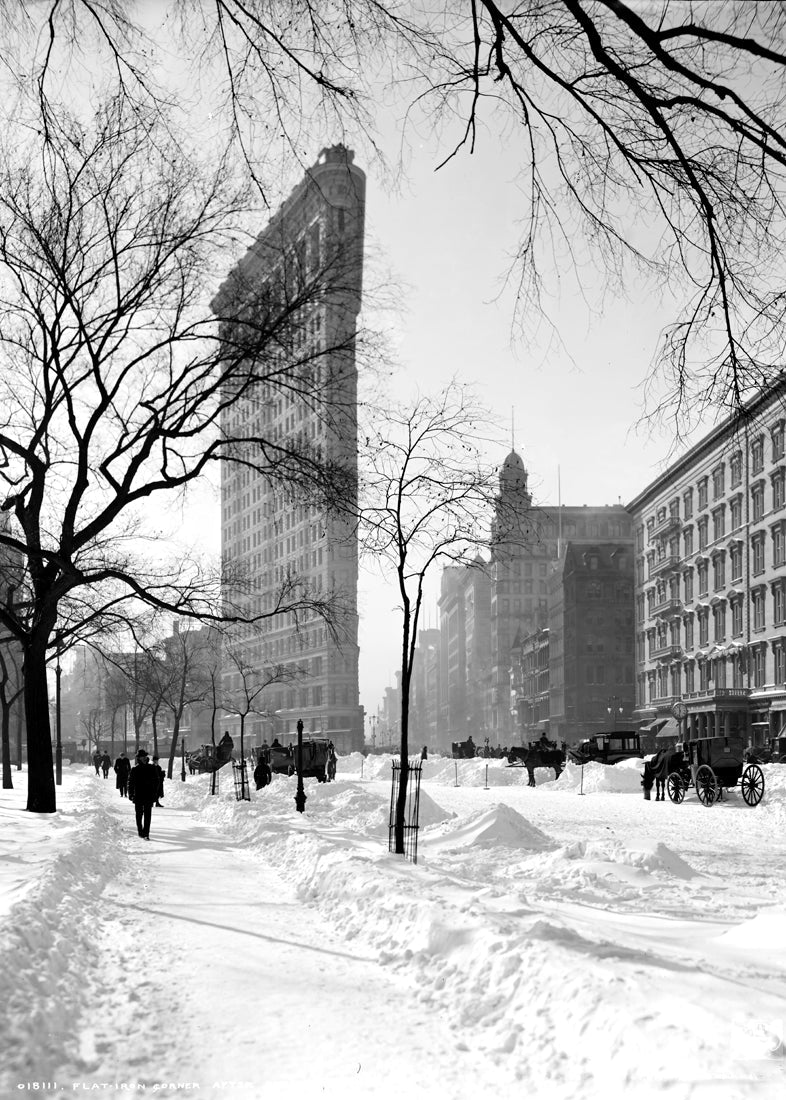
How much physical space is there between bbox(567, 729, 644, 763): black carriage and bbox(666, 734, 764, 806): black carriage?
17530 millimetres

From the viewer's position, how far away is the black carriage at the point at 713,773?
2925cm

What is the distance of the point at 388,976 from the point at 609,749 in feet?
147

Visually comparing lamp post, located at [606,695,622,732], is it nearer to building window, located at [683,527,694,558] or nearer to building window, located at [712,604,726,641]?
building window, located at [683,527,694,558]

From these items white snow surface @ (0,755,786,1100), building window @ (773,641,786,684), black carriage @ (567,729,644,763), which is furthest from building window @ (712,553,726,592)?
white snow surface @ (0,755,786,1100)

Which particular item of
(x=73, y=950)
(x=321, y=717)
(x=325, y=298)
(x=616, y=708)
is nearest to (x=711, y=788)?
(x=325, y=298)

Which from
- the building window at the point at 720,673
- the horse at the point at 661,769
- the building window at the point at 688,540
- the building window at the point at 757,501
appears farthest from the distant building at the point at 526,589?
the horse at the point at 661,769

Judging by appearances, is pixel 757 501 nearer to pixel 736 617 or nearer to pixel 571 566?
pixel 736 617

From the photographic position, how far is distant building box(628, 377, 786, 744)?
6250cm

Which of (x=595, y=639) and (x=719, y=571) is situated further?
(x=595, y=639)

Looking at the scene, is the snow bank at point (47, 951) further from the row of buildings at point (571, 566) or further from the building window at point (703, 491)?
the building window at point (703, 491)

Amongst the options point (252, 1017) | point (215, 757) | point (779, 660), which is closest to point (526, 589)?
point (779, 660)

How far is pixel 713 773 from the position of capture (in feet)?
95.9

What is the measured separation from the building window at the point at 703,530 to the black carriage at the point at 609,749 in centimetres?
2659

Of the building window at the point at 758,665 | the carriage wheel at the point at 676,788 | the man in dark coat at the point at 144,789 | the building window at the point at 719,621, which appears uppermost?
the building window at the point at 719,621
